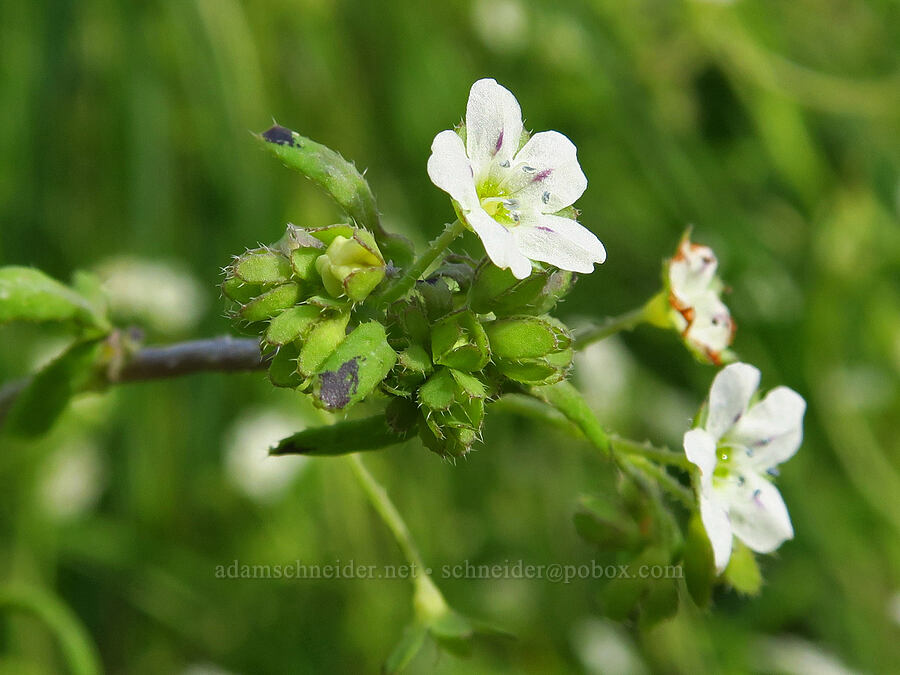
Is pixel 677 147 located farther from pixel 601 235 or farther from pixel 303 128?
pixel 303 128

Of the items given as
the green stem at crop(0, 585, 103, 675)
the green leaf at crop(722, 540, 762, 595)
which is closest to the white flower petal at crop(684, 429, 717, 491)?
the green leaf at crop(722, 540, 762, 595)

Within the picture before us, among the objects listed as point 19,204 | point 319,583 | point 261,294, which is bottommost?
point 319,583

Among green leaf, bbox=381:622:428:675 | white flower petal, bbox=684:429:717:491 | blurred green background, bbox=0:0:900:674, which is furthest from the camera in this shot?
blurred green background, bbox=0:0:900:674

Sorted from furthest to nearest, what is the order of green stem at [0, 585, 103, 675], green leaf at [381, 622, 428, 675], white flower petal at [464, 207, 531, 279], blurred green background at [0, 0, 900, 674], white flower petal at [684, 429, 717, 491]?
blurred green background at [0, 0, 900, 674], green stem at [0, 585, 103, 675], green leaf at [381, 622, 428, 675], white flower petal at [684, 429, 717, 491], white flower petal at [464, 207, 531, 279]

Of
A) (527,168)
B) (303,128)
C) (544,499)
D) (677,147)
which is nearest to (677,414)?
(544,499)

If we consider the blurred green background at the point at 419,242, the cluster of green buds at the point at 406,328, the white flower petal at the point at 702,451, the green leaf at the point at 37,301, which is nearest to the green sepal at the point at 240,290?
the cluster of green buds at the point at 406,328

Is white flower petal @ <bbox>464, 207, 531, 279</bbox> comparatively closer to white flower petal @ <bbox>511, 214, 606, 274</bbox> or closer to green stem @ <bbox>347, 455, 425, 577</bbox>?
white flower petal @ <bbox>511, 214, 606, 274</bbox>

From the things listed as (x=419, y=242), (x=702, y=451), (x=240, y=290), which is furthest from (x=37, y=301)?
(x=419, y=242)
